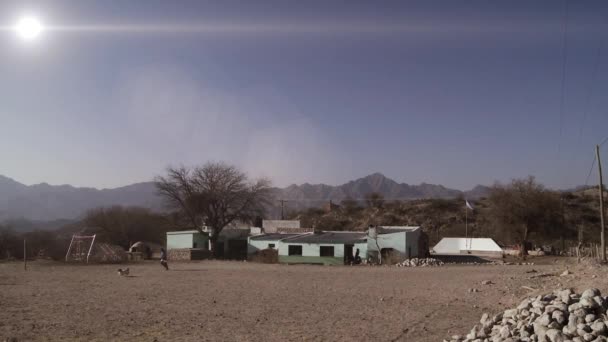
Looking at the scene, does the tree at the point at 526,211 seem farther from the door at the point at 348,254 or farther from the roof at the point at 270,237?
the roof at the point at 270,237

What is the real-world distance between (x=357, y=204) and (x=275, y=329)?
3565 inches

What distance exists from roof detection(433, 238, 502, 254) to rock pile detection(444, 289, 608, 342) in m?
47.4

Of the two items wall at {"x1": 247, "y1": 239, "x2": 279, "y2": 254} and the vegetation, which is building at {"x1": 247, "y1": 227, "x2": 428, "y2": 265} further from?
the vegetation

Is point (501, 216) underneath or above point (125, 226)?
above

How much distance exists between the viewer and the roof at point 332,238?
47.9m

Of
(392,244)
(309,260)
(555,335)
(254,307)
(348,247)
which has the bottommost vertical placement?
(309,260)

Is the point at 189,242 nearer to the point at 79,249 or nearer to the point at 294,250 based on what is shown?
the point at 79,249

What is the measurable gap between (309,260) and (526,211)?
994 inches

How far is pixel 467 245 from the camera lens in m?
58.7

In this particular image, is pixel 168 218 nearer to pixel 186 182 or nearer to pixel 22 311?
pixel 186 182

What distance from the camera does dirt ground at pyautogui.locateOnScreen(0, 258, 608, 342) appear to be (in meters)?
13.7

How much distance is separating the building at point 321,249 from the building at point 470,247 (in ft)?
49.2

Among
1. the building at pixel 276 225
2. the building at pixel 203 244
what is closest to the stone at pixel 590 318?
the building at pixel 203 244

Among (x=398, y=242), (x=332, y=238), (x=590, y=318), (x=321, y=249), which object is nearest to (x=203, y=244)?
(x=332, y=238)
